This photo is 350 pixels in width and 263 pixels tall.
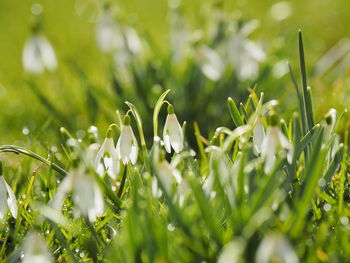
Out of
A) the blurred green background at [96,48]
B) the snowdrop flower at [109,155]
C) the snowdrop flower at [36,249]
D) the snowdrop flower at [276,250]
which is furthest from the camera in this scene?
the blurred green background at [96,48]

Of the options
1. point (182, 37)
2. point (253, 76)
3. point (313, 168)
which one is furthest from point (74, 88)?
point (313, 168)

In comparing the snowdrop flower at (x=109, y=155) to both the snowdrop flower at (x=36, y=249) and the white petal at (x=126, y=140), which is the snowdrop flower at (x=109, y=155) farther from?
the snowdrop flower at (x=36, y=249)

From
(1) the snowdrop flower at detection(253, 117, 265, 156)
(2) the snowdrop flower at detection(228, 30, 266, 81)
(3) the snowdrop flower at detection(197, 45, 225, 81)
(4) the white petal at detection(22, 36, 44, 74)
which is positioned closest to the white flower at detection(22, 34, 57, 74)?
(4) the white petal at detection(22, 36, 44, 74)

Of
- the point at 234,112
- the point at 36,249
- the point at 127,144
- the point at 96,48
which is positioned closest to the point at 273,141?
the point at 234,112

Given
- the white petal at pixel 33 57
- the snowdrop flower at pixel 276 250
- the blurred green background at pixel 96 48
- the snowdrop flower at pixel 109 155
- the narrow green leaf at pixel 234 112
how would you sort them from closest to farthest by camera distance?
the snowdrop flower at pixel 276 250 < the snowdrop flower at pixel 109 155 < the narrow green leaf at pixel 234 112 < the white petal at pixel 33 57 < the blurred green background at pixel 96 48

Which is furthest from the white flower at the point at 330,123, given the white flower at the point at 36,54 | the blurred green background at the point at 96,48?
the white flower at the point at 36,54

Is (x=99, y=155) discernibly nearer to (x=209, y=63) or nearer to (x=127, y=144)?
(x=127, y=144)
